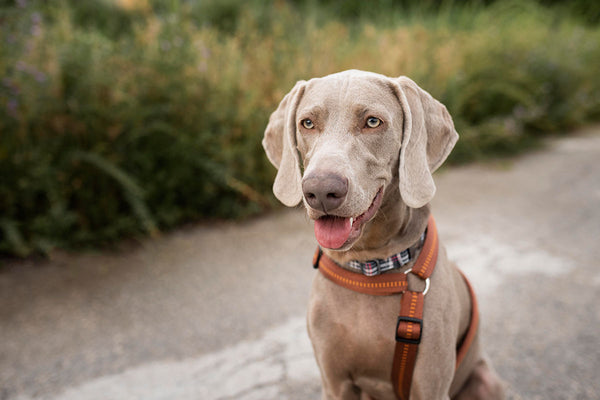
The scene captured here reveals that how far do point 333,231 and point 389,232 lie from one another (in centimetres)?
28

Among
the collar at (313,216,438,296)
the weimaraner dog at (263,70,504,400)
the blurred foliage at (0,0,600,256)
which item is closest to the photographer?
the weimaraner dog at (263,70,504,400)

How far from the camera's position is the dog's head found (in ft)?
4.77

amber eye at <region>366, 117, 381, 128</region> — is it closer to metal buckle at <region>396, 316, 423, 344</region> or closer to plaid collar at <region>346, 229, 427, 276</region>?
plaid collar at <region>346, 229, 427, 276</region>

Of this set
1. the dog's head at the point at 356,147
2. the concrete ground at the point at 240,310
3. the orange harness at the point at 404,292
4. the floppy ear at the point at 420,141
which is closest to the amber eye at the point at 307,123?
the dog's head at the point at 356,147

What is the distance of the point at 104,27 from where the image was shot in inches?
309

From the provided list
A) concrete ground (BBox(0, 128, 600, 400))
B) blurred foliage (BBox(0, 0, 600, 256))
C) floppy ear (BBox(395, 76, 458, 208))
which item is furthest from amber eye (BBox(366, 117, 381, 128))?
blurred foliage (BBox(0, 0, 600, 256))

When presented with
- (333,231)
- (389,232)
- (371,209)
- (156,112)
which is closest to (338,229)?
(333,231)

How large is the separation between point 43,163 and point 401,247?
2.94 metres

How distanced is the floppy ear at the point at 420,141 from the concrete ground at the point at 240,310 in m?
1.16

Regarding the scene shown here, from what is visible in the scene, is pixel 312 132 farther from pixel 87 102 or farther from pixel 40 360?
pixel 87 102

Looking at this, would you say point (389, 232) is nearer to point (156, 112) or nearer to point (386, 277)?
point (386, 277)

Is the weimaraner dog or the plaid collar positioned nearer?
the weimaraner dog

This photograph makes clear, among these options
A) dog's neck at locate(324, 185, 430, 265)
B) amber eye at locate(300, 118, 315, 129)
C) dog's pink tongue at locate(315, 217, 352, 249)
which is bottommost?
dog's neck at locate(324, 185, 430, 265)

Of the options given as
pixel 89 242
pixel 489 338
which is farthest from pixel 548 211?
pixel 89 242
